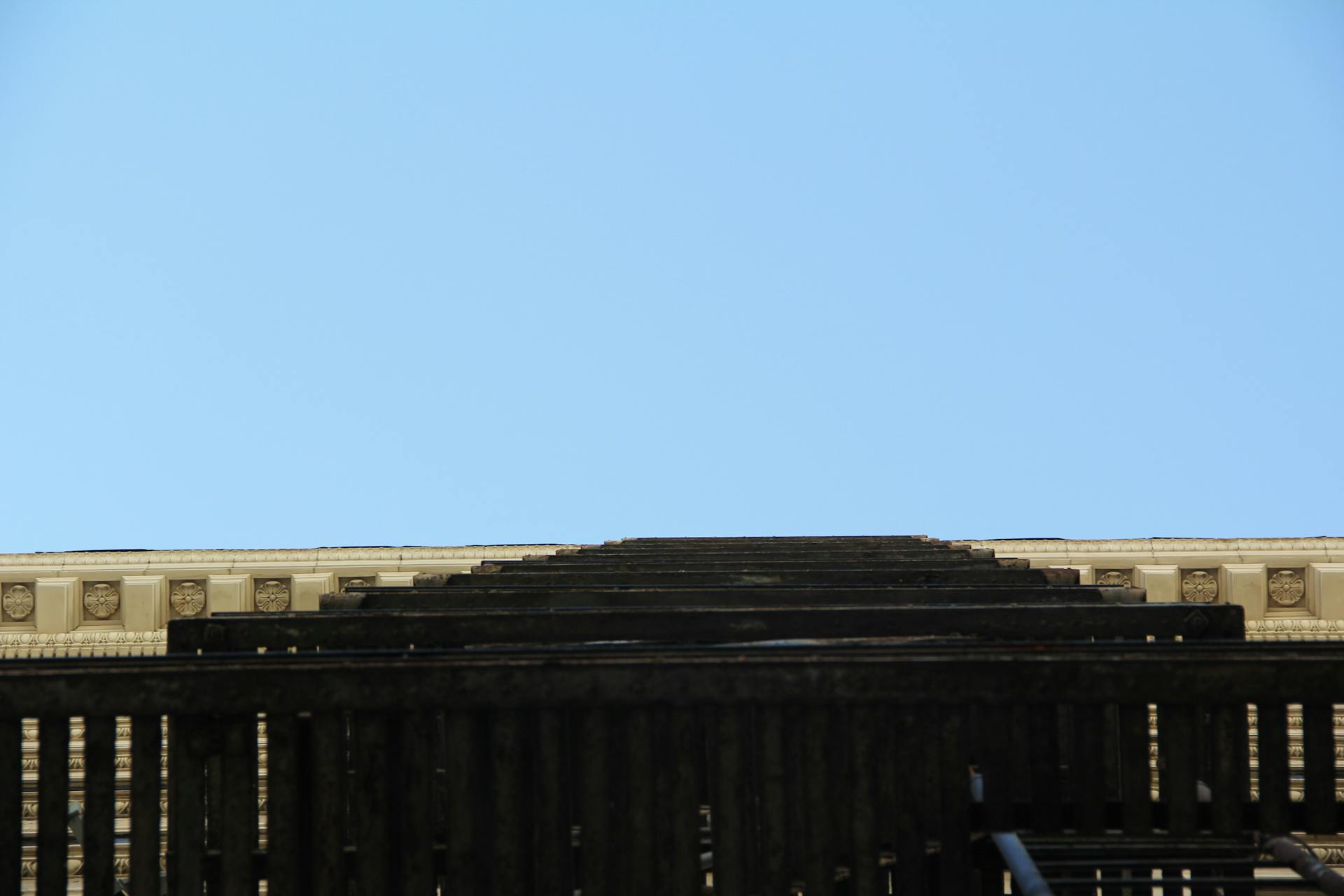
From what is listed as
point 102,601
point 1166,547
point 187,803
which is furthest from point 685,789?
point 102,601

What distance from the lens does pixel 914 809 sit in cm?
368

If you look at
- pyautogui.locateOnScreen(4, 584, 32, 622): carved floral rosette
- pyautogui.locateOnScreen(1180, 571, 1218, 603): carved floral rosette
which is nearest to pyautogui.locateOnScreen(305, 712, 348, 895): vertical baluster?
pyautogui.locateOnScreen(4, 584, 32, 622): carved floral rosette

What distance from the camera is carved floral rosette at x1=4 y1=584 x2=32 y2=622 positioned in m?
14.6

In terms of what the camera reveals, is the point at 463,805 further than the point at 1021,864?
Yes

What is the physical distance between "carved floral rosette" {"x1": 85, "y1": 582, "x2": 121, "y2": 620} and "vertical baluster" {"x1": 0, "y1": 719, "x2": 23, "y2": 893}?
39.1ft

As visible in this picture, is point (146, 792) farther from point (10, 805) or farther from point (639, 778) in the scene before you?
point (639, 778)

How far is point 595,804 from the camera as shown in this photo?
3.66 metres

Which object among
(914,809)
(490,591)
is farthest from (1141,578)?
(914,809)

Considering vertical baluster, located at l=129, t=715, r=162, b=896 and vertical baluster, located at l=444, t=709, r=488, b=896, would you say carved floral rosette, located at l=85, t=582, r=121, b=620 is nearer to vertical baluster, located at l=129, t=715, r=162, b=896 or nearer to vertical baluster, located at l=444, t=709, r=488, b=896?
vertical baluster, located at l=129, t=715, r=162, b=896

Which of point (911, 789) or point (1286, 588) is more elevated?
point (911, 789)

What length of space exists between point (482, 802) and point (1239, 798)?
220cm

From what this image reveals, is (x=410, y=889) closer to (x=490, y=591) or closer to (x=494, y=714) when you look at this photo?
(x=494, y=714)

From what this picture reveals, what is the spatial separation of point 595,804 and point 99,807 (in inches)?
54.7

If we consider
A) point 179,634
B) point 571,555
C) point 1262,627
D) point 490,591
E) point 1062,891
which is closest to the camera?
point 1062,891
